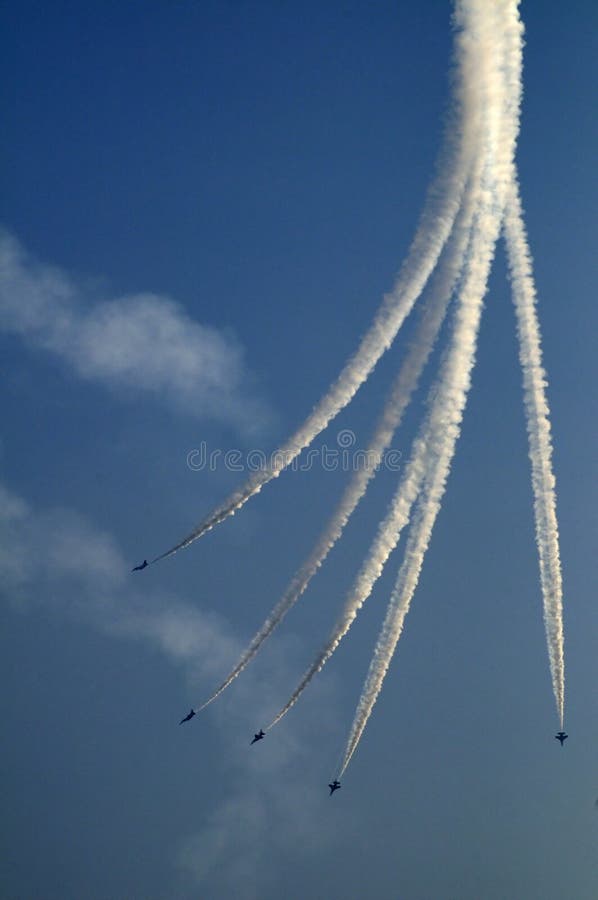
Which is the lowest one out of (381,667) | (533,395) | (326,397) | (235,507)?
(381,667)

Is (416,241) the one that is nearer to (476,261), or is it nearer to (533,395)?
(476,261)

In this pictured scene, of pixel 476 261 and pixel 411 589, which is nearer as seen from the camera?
pixel 476 261

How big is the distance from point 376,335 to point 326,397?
390 cm

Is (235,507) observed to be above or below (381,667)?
above

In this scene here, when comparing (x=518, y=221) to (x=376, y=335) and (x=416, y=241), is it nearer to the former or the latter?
(x=416, y=241)

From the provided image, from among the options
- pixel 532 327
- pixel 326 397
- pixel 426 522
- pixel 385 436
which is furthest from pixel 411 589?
pixel 532 327

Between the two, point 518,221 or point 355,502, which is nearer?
point 518,221

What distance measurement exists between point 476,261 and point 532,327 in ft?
13.2

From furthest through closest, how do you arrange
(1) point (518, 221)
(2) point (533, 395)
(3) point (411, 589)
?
(3) point (411, 589), (2) point (533, 395), (1) point (518, 221)

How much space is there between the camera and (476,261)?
33094 millimetres

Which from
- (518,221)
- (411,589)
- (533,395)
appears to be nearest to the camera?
(518,221)

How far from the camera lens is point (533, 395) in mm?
34812

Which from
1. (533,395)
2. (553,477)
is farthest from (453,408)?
(553,477)

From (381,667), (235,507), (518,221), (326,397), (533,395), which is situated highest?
(518,221)
